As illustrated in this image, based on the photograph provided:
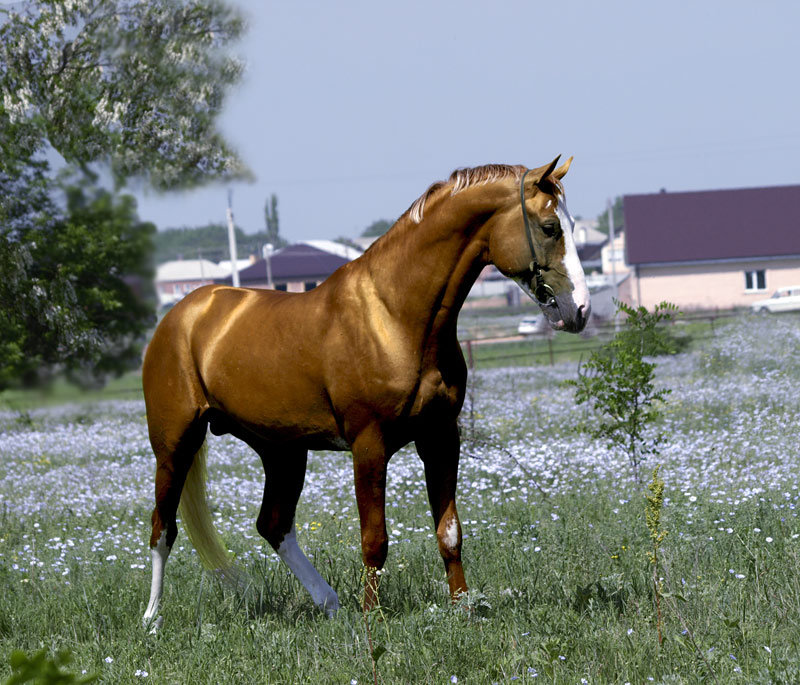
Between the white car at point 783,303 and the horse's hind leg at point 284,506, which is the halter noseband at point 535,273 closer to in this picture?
the horse's hind leg at point 284,506

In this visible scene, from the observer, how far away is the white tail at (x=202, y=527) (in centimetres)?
543

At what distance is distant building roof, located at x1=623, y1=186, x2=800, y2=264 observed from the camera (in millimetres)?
51281

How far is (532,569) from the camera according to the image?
17.4 ft

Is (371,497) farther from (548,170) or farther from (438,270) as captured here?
(548,170)

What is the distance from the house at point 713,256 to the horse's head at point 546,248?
47838 millimetres

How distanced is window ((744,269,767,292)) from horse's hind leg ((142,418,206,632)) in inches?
1997

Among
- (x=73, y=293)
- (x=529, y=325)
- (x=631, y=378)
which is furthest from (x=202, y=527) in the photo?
(x=529, y=325)

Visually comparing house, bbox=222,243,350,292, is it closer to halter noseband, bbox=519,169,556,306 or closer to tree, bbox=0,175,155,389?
tree, bbox=0,175,155,389

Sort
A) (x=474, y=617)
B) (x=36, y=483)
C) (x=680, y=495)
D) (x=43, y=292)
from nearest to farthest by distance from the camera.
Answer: (x=474, y=617) → (x=680, y=495) → (x=36, y=483) → (x=43, y=292)

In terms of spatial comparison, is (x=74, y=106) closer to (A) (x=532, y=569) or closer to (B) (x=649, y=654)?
(A) (x=532, y=569)

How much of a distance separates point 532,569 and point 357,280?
6.49ft

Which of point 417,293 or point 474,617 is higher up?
point 417,293

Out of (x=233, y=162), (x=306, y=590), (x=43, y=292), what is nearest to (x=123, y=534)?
(x=306, y=590)

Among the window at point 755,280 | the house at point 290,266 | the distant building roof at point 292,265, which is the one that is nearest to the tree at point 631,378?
the house at point 290,266
